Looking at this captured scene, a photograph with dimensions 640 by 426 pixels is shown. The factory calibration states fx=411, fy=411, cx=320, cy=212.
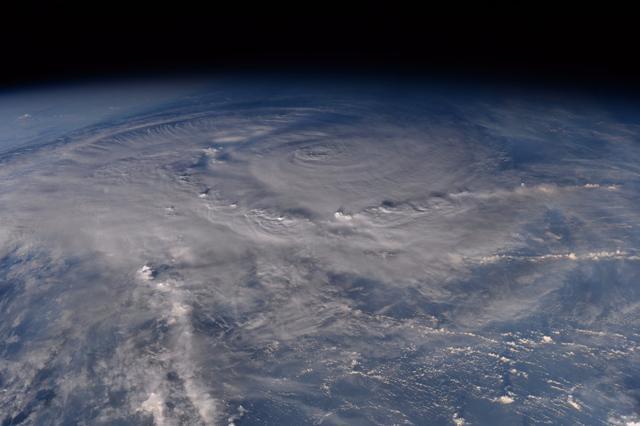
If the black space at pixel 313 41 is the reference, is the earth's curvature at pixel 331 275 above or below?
below

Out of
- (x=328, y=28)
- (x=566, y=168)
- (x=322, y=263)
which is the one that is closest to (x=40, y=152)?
(x=322, y=263)

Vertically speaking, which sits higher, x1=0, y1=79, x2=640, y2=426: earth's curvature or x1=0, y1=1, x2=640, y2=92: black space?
x1=0, y1=1, x2=640, y2=92: black space

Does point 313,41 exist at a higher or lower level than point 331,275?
higher

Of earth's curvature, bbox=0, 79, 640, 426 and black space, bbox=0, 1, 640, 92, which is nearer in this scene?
earth's curvature, bbox=0, 79, 640, 426

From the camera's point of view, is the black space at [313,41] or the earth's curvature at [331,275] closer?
the earth's curvature at [331,275]
